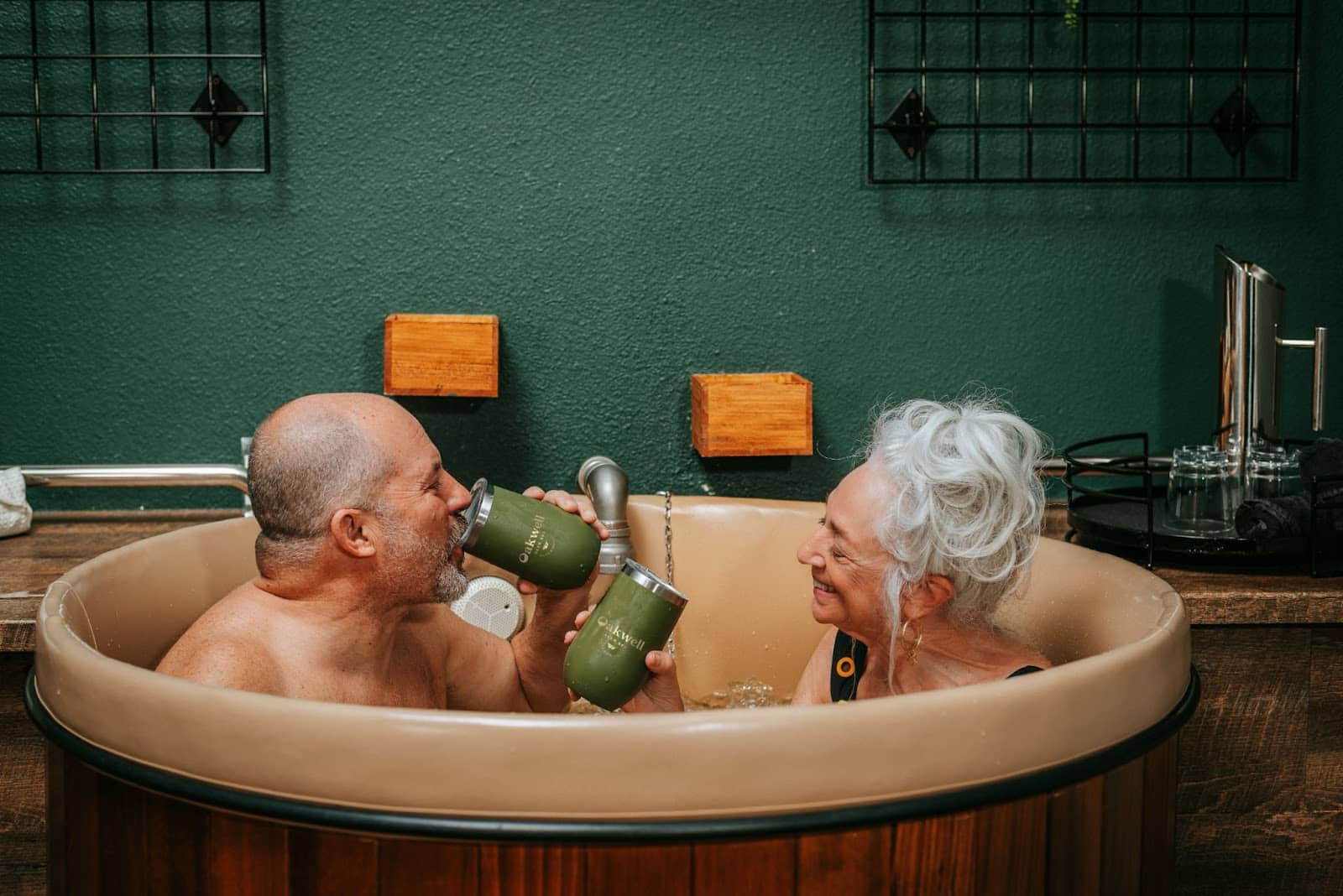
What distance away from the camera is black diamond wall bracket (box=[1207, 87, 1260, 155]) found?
2316mm

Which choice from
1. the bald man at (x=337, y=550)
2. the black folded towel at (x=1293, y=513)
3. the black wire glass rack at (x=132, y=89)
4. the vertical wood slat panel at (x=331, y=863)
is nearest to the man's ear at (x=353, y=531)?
the bald man at (x=337, y=550)

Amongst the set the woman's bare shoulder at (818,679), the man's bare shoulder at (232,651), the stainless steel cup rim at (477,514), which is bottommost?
the woman's bare shoulder at (818,679)

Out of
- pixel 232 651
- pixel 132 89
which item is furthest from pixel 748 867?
pixel 132 89

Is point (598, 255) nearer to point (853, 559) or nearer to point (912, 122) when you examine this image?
point (912, 122)

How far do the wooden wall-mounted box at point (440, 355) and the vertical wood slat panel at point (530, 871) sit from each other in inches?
50.0

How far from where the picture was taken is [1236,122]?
2318 millimetres

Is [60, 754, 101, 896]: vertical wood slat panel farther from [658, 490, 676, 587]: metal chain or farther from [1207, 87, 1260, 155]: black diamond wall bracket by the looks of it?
[1207, 87, 1260, 155]: black diamond wall bracket

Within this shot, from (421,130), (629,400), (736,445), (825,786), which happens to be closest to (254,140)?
(421,130)

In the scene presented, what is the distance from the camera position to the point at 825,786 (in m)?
1.00

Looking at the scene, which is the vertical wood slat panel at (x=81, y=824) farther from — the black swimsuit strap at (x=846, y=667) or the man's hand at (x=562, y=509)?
the black swimsuit strap at (x=846, y=667)

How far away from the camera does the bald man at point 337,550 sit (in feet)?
4.86

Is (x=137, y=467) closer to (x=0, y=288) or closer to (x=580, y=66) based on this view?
(x=0, y=288)

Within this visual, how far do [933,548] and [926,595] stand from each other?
0.07 m

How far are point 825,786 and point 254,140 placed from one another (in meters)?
1.73
